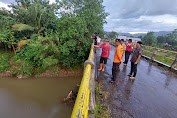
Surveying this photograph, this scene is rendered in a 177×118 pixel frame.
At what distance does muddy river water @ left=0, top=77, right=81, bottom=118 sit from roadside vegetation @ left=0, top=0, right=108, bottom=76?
94 centimetres

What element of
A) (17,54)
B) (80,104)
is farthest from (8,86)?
(80,104)

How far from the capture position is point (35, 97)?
15.7 ft

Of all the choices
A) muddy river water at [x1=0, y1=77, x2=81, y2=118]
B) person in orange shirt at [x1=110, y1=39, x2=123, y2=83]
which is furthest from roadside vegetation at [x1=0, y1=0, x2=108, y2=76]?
person in orange shirt at [x1=110, y1=39, x2=123, y2=83]

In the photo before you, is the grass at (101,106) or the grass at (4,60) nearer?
the grass at (101,106)

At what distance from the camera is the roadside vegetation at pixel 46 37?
509cm

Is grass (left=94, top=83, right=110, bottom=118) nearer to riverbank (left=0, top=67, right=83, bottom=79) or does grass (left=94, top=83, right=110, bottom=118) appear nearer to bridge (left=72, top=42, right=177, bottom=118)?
bridge (left=72, top=42, right=177, bottom=118)

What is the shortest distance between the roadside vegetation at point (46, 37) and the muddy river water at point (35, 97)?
94cm

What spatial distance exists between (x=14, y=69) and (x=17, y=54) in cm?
116

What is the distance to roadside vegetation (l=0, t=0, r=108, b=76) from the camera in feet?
16.7

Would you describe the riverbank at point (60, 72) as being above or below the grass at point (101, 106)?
below

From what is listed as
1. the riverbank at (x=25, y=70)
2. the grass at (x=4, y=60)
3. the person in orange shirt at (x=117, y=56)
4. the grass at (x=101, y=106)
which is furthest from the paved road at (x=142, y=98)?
the grass at (x=4, y=60)

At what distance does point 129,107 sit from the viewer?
2.34 meters

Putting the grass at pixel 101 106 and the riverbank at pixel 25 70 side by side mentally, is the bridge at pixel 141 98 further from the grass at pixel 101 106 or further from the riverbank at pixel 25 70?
the riverbank at pixel 25 70

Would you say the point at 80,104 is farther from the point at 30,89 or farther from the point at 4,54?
the point at 4,54
